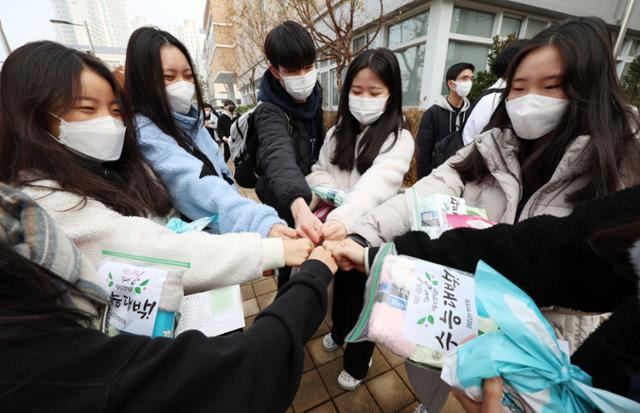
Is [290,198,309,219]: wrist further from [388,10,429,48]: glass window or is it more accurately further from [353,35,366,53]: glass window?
[353,35,366,53]: glass window

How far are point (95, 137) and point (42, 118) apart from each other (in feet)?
0.59

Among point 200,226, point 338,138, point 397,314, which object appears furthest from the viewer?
point 338,138

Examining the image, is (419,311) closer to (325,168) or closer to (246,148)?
(325,168)

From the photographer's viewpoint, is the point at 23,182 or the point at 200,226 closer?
the point at 23,182

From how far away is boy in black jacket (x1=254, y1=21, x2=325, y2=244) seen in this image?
167 cm

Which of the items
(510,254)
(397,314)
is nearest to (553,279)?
(510,254)

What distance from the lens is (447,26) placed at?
665 cm

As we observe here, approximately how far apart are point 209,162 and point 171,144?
29 cm

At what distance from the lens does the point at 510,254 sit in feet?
3.37

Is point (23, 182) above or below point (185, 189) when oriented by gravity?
above

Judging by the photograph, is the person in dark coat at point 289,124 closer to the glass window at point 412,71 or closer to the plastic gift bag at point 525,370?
the plastic gift bag at point 525,370

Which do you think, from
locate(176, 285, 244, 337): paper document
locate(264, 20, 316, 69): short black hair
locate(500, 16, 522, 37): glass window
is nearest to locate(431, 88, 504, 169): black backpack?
locate(264, 20, 316, 69): short black hair

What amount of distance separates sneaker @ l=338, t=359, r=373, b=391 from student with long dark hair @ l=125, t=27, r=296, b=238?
1214 mm

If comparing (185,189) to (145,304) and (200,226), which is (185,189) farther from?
(145,304)
